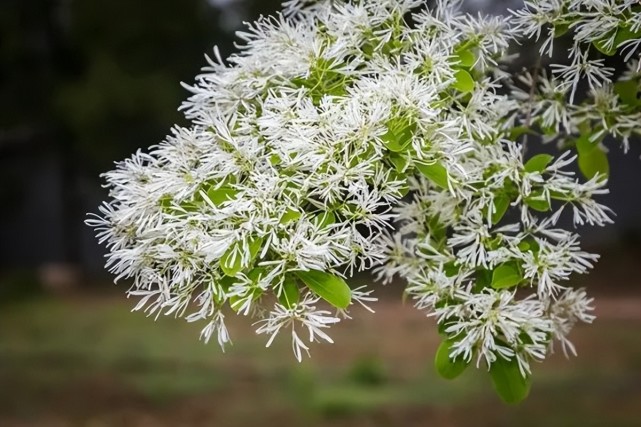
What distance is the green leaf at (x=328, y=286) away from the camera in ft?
2.70

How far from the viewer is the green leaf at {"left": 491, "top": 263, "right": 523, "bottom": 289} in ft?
3.14

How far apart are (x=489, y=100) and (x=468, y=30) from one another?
0.10 metres

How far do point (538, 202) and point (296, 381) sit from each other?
9.88ft

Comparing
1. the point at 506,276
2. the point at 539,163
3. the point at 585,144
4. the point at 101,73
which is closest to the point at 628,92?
the point at 585,144

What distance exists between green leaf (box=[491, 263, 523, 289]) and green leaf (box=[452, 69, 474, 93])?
200 mm

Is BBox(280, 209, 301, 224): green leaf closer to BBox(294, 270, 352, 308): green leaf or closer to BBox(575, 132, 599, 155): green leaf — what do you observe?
BBox(294, 270, 352, 308): green leaf

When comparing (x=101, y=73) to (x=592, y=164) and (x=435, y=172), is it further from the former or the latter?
(x=435, y=172)

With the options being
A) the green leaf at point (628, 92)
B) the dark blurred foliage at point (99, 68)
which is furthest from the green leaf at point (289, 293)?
the dark blurred foliage at point (99, 68)

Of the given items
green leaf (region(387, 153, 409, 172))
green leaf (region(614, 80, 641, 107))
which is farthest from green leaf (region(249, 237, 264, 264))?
green leaf (region(614, 80, 641, 107))

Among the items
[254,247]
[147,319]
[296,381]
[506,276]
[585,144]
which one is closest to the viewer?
[254,247]

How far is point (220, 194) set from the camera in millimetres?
874

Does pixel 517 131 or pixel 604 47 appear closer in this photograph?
pixel 604 47

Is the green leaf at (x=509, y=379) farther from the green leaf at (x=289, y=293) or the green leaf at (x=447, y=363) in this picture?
the green leaf at (x=289, y=293)

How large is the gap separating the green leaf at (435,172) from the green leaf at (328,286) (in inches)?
5.8
